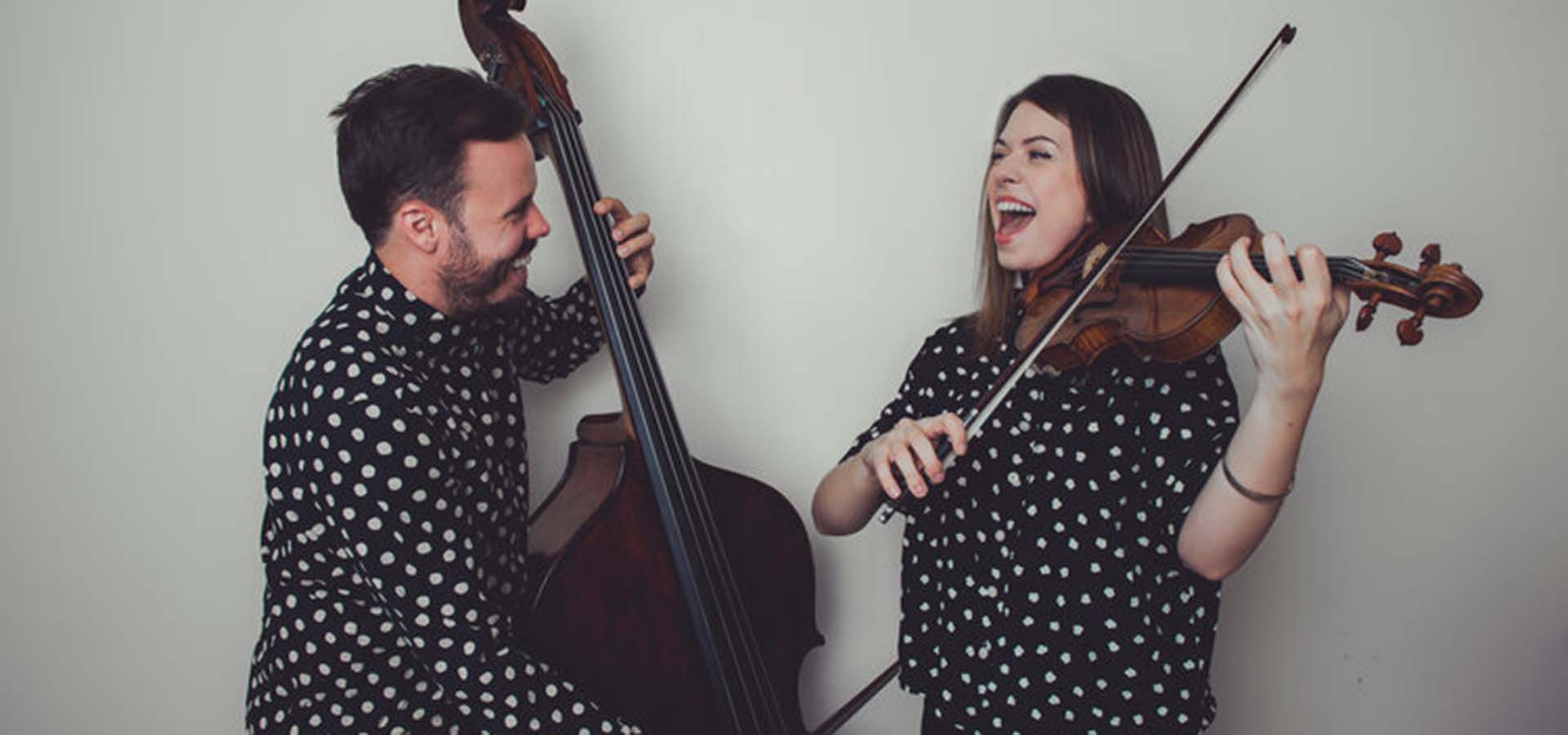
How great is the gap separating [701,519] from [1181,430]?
0.60 meters

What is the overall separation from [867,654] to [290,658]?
99 cm

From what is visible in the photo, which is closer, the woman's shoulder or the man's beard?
the man's beard

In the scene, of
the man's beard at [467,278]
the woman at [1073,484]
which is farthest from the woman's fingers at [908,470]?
the man's beard at [467,278]

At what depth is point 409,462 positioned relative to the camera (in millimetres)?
998

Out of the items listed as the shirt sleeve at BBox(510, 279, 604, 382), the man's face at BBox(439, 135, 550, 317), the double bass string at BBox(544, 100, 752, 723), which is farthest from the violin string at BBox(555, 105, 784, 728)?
the shirt sleeve at BBox(510, 279, 604, 382)

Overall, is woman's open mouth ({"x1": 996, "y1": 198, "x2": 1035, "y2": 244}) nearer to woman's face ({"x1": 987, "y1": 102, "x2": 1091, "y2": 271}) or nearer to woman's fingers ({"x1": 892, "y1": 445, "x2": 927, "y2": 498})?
woman's face ({"x1": 987, "y1": 102, "x2": 1091, "y2": 271})

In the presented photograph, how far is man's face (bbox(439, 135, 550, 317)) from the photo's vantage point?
1.09 metres

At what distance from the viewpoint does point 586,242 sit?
46.4 inches

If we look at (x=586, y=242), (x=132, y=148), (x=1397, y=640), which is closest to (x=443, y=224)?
(x=586, y=242)

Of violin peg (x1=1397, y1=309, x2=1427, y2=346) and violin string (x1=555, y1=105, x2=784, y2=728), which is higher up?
violin peg (x1=1397, y1=309, x2=1427, y2=346)

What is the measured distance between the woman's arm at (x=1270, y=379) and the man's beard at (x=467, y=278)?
2.83 feet

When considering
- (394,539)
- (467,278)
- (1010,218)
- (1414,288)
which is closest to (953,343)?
(1010,218)

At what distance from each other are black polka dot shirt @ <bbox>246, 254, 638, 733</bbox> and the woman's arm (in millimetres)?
759

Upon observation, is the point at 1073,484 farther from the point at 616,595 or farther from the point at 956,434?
the point at 616,595
